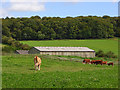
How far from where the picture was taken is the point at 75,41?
98250 millimetres

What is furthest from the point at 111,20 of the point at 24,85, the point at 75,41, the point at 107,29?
the point at 24,85

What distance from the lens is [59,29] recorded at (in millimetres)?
100188

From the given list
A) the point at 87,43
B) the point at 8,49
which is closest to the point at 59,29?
the point at 87,43

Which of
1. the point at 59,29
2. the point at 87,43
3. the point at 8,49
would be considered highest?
the point at 59,29

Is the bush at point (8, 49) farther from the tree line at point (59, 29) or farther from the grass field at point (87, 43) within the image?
the tree line at point (59, 29)

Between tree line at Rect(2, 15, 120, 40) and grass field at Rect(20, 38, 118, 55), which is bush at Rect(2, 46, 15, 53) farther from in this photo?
tree line at Rect(2, 15, 120, 40)

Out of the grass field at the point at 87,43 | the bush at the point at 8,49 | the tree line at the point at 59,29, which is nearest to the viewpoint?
the bush at the point at 8,49

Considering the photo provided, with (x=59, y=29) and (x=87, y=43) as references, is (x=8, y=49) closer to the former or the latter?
(x=59, y=29)

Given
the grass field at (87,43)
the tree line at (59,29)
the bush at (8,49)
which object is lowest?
the bush at (8,49)

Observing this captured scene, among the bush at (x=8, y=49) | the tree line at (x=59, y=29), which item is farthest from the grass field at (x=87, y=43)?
the bush at (x=8, y=49)

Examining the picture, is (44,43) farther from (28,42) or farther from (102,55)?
(102,55)

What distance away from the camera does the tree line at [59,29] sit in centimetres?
9762

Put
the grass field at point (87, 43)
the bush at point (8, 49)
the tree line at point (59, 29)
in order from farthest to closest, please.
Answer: the tree line at point (59, 29) → the grass field at point (87, 43) → the bush at point (8, 49)

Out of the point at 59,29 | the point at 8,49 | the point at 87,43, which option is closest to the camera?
the point at 8,49
